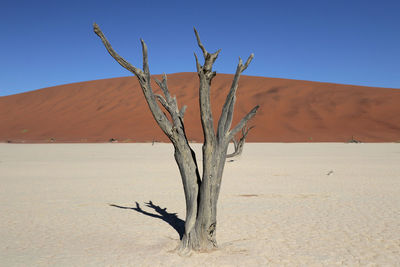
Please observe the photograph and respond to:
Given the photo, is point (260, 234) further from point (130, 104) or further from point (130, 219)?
point (130, 104)

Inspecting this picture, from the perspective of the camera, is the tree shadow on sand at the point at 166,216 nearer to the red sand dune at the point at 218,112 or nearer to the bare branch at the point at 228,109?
the bare branch at the point at 228,109

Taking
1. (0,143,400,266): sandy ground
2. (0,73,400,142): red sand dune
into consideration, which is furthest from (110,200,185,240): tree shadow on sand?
(0,73,400,142): red sand dune

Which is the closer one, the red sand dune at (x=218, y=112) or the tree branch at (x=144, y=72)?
the tree branch at (x=144, y=72)

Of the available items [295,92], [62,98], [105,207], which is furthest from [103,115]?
[105,207]

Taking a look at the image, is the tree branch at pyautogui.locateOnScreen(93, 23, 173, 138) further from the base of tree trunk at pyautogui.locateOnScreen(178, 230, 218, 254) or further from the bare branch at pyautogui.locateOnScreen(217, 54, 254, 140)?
the base of tree trunk at pyautogui.locateOnScreen(178, 230, 218, 254)

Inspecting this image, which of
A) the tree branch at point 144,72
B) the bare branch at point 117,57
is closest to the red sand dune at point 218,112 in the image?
the tree branch at point 144,72

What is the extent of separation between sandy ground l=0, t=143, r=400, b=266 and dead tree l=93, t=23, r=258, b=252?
34 cm

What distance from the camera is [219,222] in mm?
6566

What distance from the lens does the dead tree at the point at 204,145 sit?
4.59 m

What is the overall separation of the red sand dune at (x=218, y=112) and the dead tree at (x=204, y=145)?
111 feet

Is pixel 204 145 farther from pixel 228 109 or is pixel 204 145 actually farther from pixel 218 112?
pixel 218 112

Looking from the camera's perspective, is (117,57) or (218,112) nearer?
(117,57)

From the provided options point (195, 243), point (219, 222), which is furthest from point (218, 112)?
point (195, 243)

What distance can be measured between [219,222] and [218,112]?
44.2 meters
